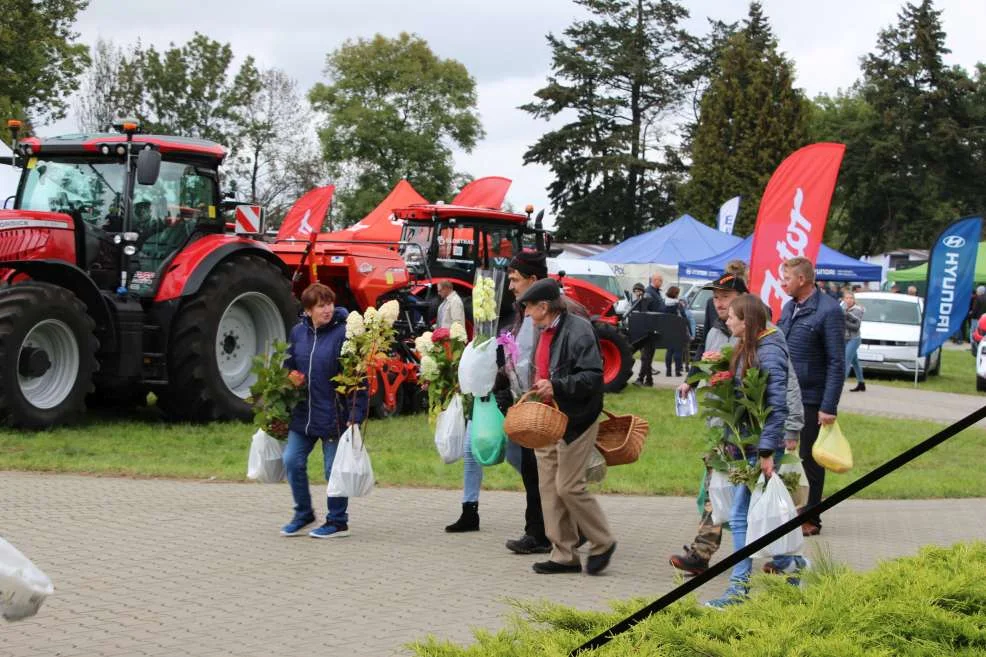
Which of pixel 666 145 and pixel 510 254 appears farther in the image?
pixel 666 145

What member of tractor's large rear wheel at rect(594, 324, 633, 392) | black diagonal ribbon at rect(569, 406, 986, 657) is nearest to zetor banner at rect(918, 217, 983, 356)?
tractor's large rear wheel at rect(594, 324, 633, 392)

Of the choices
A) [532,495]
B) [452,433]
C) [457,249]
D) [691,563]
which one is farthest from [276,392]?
[457,249]

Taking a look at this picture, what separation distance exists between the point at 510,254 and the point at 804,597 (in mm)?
14701

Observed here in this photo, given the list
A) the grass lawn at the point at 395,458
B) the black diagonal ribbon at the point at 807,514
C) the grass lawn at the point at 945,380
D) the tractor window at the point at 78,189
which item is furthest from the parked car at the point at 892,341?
the black diagonal ribbon at the point at 807,514

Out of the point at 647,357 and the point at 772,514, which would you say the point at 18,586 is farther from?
the point at 647,357

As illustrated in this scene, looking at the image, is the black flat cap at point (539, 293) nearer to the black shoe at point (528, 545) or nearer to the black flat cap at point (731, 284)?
the black flat cap at point (731, 284)

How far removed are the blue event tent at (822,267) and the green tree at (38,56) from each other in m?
17.3

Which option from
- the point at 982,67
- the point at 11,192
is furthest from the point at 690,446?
the point at 982,67

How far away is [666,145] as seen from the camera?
6988 centimetres

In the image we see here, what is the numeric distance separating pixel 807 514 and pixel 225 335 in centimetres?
1187

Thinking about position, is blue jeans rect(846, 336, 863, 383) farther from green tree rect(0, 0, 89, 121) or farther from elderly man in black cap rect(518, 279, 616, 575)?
green tree rect(0, 0, 89, 121)

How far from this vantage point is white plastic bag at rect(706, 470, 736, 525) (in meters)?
7.11

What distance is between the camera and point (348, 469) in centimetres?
842

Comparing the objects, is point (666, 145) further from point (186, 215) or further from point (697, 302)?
point (186, 215)
